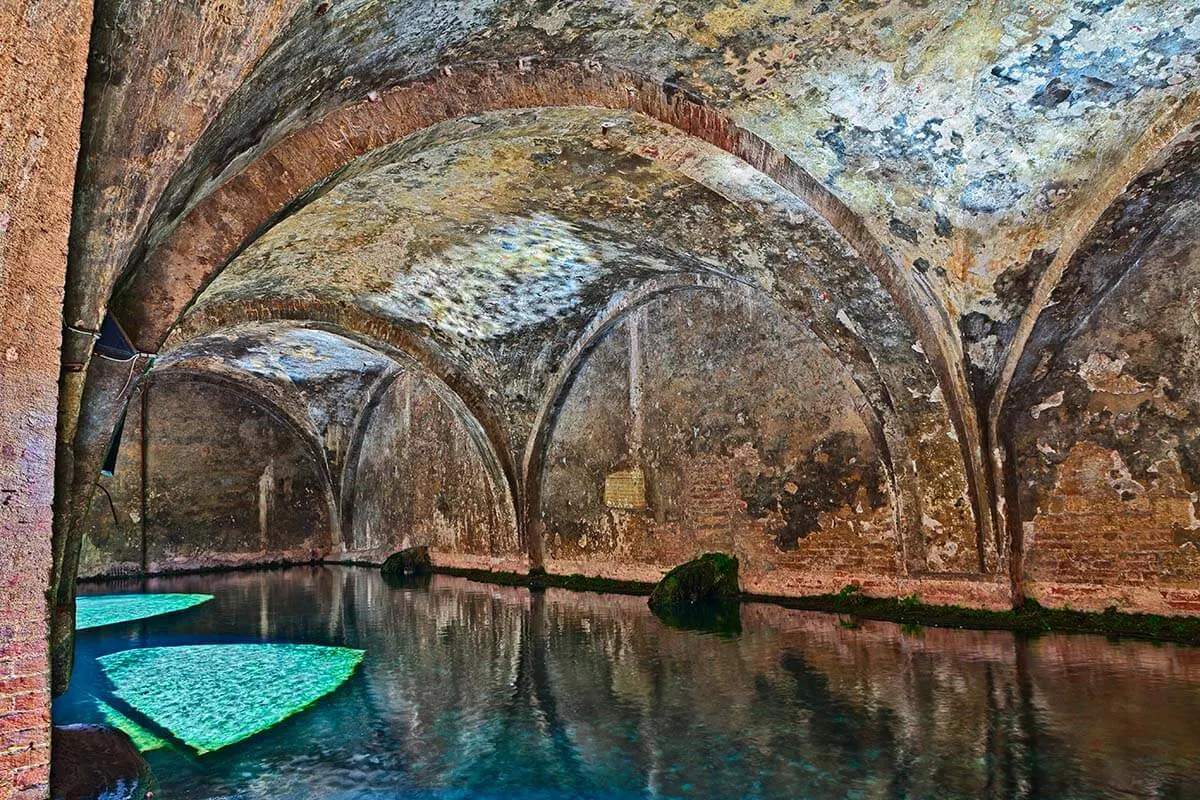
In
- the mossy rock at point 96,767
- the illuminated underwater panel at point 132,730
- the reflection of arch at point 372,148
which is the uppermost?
the reflection of arch at point 372,148

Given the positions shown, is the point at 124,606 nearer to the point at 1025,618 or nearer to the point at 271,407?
the point at 271,407

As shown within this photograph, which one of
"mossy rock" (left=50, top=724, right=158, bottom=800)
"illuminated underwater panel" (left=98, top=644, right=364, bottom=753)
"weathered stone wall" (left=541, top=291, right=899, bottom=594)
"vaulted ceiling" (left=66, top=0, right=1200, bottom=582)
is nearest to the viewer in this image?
"mossy rock" (left=50, top=724, right=158, bottom=800)

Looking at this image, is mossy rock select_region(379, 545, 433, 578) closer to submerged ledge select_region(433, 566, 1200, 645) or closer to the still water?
submerged ledge select_region(433, 566, 1200, 645)

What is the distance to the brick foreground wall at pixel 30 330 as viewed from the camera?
8.51 ft

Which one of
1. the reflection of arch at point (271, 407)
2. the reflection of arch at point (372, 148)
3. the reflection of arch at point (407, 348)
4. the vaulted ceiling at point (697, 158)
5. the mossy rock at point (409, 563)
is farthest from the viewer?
the reflection of arch at point (271, 407)

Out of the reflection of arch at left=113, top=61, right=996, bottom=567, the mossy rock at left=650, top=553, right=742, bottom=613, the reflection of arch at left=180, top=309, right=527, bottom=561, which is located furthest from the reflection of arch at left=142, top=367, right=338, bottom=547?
the reflection of arch at left=113, top=61, right=996, bottom=567

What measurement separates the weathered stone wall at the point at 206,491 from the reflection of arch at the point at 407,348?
6.29 metres

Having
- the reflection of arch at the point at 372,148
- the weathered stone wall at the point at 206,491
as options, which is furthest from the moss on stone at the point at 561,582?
the weathered stone wall at the point at 206,491

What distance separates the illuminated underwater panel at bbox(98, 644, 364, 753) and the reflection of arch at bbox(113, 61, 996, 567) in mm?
1910

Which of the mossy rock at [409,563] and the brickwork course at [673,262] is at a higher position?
the brickwork course at [673,262]

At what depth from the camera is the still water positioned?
3.08 metres

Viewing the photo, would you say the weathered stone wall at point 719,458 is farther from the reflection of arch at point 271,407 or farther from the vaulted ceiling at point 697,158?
the reflection of arch at point 271,407

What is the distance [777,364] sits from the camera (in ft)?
27.3

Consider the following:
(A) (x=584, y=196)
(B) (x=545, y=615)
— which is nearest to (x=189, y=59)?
(A) (x=584, y=196)
